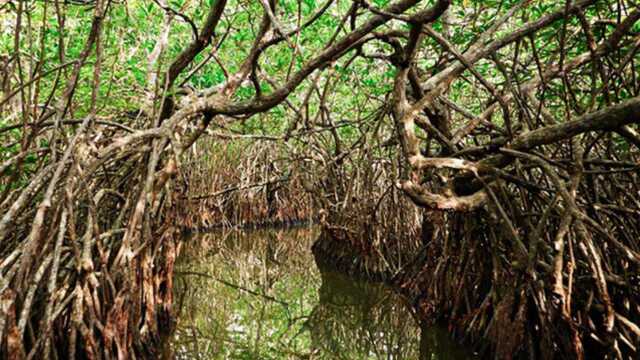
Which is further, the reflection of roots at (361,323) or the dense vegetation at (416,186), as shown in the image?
the reflection of roots at (361,323)

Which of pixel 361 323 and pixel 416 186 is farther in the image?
pixel 361 323

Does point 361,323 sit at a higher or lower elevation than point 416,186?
lower

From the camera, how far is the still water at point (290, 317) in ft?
13.3

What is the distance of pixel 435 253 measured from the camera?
4.55 meters

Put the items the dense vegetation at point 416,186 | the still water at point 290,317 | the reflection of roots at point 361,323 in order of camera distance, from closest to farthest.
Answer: the dense vegetation at point 416,186
the still water at point 290,317
the reflection of roots at point 361,323

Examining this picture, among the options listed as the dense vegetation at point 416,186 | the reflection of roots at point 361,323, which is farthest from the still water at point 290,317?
the dense vegetation at point 416,186

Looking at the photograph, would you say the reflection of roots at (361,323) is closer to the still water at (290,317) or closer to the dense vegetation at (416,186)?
the still water at (290,317)

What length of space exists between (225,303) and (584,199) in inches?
133

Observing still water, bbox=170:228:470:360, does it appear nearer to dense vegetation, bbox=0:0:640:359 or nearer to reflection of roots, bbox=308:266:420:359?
reflection of roots, bbox=308:266:420:359

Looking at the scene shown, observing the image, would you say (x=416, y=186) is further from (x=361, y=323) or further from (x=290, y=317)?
(x=290, y=317)

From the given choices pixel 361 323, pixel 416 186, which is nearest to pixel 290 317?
pixel 361 323

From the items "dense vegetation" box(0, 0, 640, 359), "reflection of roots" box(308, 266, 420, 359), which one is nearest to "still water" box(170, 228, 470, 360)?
"reflection of roots" box(308, 266, 420, 359)

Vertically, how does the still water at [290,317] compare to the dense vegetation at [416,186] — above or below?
below

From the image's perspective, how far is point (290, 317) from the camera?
197 inches
